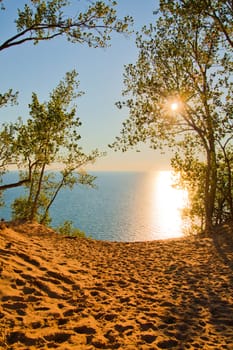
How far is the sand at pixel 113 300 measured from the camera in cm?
699

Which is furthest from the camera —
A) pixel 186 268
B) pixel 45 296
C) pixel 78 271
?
pixel 186 268

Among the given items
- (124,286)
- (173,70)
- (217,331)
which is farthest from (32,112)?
(217,331)

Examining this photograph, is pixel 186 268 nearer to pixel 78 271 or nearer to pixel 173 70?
pixel 78 271

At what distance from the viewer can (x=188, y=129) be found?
25531 mm

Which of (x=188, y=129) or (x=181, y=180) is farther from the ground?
(x=188, y=129)

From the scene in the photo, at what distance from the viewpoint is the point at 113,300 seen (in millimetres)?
9531

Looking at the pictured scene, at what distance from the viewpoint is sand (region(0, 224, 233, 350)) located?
22.9 ft

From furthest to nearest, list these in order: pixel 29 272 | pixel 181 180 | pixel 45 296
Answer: pixel 181 180
pixel 29 272
pixel 45 296

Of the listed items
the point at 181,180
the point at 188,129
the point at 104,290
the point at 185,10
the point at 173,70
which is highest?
the point at 185,10

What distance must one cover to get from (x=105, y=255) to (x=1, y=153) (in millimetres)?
16435

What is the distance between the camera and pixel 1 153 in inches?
1092

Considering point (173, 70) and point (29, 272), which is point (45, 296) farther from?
point (173, 70)

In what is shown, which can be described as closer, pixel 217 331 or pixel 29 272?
pixel 217 331

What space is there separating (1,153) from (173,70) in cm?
1725
